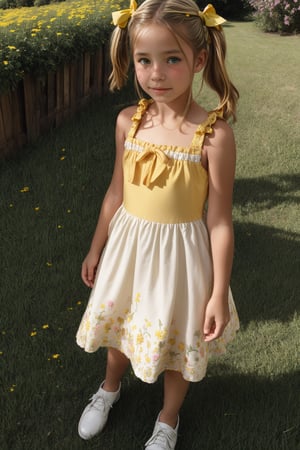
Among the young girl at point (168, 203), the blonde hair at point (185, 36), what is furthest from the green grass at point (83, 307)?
the blonde hair at point (185, 36)

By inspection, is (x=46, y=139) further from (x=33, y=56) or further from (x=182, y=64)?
(x=182, y=64)

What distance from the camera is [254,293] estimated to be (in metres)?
3.65

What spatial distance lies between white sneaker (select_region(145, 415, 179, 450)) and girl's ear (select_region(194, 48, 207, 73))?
1611 mm

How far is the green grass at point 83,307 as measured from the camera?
8.64 feet

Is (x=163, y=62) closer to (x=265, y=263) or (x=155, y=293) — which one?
(x=155, y=293)

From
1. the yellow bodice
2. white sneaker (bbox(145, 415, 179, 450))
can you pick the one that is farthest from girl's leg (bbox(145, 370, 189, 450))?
the yellow bodice

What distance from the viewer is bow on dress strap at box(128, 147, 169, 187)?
→ 6.50 feet

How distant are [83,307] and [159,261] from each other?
1.52 metres

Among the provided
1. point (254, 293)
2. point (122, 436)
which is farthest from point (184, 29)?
point (254, 293)

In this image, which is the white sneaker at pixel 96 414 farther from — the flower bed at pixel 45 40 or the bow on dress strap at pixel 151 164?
the flower bed at pixel 45 40

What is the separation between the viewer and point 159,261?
6.82ft

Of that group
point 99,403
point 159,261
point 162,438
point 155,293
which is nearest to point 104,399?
point 99,403

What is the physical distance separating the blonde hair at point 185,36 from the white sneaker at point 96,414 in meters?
1.50

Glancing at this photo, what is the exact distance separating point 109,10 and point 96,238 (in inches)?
255
